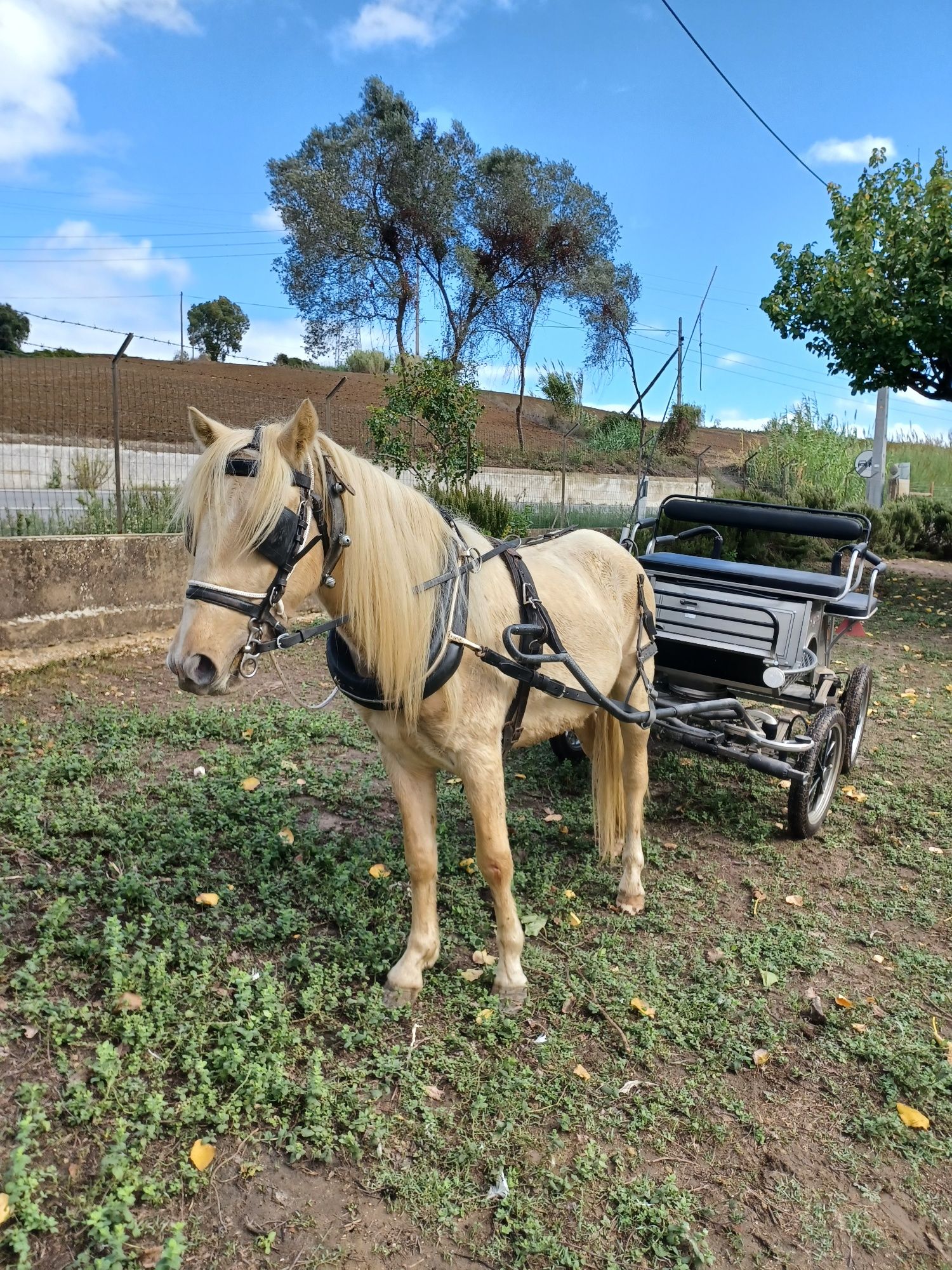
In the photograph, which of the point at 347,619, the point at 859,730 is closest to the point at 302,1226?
the point at 347,619

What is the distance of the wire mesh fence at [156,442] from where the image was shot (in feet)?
25.0

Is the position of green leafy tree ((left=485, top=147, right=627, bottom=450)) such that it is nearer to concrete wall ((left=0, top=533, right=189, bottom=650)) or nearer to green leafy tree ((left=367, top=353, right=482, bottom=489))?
green leafy tree ((left=367, top=353, right=482, bottom=489))

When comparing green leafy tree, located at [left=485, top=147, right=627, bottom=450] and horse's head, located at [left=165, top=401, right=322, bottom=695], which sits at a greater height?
green leafy tree, located at [left=485, top=147, right=627, bottom=450]

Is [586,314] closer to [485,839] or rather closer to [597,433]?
[597,433]

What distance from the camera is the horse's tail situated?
11.9 ft

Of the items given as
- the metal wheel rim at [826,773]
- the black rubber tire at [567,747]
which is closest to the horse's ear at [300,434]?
the black rubber tire at [567,747]

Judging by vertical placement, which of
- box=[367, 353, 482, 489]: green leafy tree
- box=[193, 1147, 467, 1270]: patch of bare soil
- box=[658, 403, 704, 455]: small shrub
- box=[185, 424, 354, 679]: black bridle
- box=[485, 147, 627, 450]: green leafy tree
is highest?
box=[485, 147, 627, 450]: green leafy tree

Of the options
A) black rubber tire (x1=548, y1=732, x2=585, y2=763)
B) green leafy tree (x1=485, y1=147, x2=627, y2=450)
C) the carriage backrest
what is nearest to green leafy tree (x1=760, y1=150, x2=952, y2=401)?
the carriage backrest

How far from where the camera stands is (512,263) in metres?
26.3

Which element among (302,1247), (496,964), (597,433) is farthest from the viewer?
(597,433)

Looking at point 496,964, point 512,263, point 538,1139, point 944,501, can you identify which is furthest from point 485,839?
point 512,263

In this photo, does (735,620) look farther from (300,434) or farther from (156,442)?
(156,442)

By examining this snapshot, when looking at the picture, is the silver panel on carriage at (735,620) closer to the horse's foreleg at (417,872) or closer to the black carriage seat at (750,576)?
the black carriage seat at (750,576)

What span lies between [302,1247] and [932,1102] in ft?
6.41
